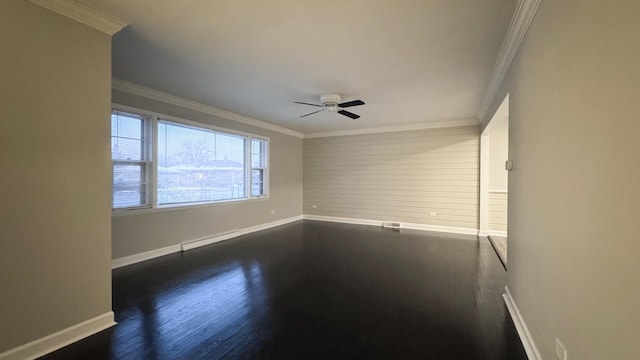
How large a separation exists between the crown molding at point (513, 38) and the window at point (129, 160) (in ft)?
16.0

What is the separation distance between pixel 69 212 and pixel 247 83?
8.23 ft

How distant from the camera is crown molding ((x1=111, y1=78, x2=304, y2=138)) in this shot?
3752 millimetres

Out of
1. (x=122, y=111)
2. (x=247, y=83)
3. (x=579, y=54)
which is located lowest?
Answer: (x=579, y=54)

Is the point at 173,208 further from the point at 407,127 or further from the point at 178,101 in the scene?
the point at 407,127

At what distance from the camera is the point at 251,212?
613 cm

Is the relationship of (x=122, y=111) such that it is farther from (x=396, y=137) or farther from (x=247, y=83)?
(x=396, y=137)

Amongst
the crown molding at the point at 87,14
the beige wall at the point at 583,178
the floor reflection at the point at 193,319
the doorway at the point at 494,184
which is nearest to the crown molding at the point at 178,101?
the crown molding at the point at 87,14

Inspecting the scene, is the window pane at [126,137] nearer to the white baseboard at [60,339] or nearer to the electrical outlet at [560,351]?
the white baseboard at [60,339]

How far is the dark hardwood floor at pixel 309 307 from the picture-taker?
200 cm

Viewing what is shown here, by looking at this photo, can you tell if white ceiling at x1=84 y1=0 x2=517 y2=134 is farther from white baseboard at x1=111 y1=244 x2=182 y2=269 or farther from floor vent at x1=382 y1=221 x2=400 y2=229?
floor vent at x1=382 y1=221 x2=400 y2=229

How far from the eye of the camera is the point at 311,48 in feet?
8.80

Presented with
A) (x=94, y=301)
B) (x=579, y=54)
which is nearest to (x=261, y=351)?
(x=94, y=301)

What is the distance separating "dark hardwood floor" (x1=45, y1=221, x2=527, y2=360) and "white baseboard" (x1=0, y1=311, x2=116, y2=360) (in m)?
0.08

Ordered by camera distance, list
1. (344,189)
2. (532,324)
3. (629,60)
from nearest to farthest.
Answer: (629,60), (532,324), (344,189)
